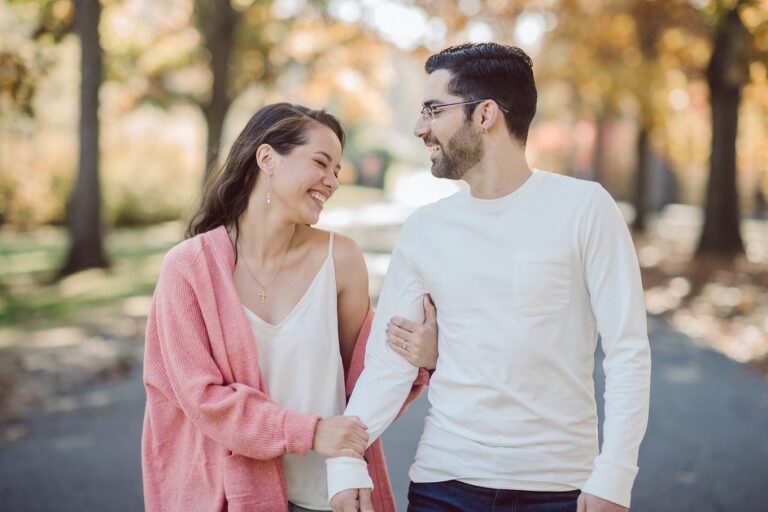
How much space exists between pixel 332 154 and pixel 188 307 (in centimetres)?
75

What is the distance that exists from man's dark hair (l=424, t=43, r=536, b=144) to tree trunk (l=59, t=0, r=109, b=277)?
46.0 feet

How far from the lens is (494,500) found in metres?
2.76

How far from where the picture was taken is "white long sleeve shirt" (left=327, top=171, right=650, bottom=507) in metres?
2.71

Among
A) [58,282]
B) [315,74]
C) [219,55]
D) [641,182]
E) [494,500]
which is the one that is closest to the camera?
[494,500]

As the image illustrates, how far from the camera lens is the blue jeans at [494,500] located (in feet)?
8.98

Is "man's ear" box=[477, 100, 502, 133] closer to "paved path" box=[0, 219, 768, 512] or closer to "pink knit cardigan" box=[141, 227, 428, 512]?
"pink knit cardigan" box=[141, 227, 428, 512]

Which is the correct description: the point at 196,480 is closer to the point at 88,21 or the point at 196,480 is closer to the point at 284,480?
the point at 284,480

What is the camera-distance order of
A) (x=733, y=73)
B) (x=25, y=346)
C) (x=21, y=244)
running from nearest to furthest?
1. (x=25, y=346)
2. (x=733, y=73)
3. (x=21, y=244)

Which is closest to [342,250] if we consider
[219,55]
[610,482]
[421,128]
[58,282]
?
[421,128]

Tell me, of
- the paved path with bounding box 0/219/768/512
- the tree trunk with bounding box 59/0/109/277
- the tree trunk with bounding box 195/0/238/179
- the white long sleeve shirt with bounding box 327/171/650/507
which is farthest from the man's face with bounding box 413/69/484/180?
the tree trunk with bounding box 195/0/238/179

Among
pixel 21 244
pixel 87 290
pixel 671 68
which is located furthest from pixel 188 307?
pixel 671 68

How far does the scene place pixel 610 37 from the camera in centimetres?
2242

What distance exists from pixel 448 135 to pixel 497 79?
0.24m

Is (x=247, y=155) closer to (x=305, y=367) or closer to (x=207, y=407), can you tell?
(x=305, y=367)
